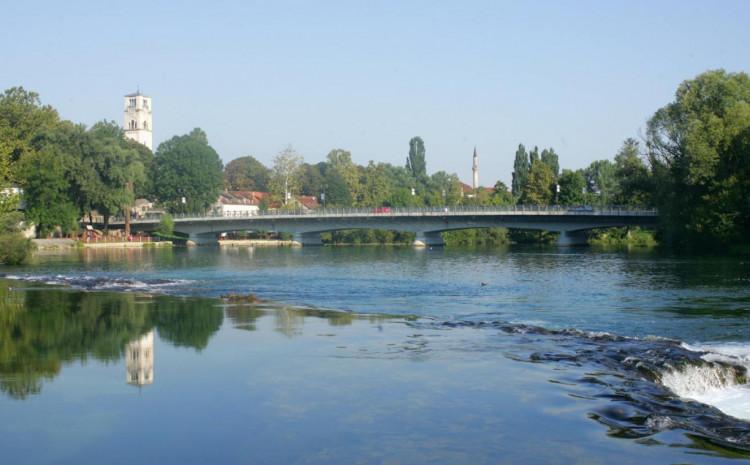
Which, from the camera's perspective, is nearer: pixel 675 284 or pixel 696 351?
pixel 696 351

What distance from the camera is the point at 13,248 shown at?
194 feet

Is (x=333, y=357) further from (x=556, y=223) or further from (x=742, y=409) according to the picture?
(x=556, y=223)

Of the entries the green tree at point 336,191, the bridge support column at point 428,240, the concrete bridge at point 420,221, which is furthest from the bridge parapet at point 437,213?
the green tree at point 336,191

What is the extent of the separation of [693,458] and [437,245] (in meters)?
101

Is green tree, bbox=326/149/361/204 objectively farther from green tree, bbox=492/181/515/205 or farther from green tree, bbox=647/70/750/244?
green tree, bbox=647/70/750/244

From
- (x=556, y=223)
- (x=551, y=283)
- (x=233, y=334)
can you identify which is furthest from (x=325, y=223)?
(x=233, y=334)

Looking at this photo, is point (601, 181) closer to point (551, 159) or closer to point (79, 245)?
point (551, 159)

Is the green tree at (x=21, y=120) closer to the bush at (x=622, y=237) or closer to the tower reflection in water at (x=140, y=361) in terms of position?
the bush at (x=622, y=237)

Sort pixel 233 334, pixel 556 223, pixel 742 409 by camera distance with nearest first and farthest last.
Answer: pixel 742 409
pixel 233 334
pixel 556 223

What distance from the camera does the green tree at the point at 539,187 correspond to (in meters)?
120

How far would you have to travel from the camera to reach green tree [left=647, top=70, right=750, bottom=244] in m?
67.6

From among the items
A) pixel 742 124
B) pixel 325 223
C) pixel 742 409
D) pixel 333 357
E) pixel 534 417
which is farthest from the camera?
pixel 325 223

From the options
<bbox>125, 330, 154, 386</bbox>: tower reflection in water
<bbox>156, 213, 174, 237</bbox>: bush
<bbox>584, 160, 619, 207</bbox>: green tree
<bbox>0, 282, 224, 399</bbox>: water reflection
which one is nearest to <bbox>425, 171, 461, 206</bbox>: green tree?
<bbox>584, 160, 619, 207</bbox>: green tree

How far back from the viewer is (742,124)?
6756cm
